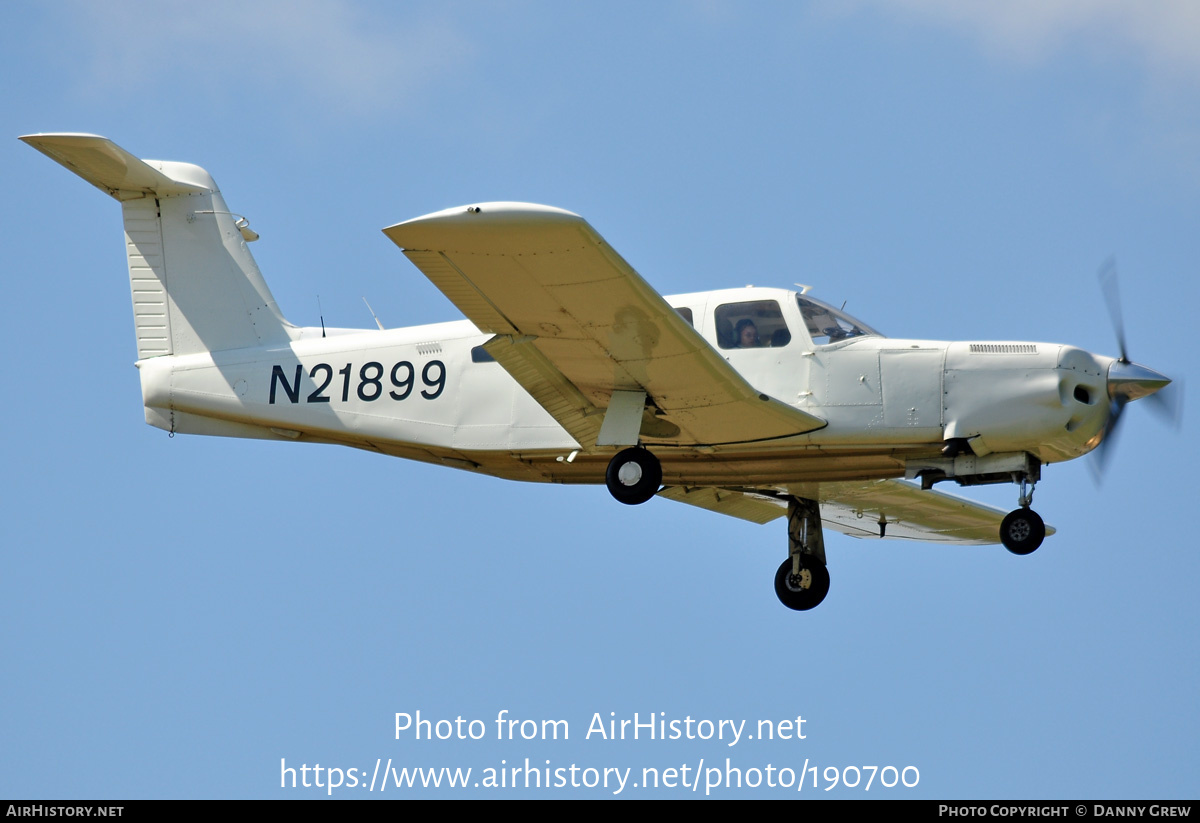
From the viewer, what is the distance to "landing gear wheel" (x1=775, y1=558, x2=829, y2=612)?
16.8 m

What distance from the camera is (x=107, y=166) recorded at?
16500mm

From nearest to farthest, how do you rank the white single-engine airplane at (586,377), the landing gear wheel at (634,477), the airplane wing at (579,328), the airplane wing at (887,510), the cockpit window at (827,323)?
1. the airplane wing at (579,328)
2. the white single-engine airplane at (586,377)
3. the landing gear wheel at (634,477)
4. the cockpit window at (827,323)
5. the airplane wing at (887,510)

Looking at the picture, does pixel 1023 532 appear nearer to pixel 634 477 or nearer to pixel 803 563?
pixel 803 563

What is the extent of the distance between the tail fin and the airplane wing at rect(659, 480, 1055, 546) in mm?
5513

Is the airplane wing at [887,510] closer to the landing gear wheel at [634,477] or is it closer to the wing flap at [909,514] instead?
the wing flap at [909,514]

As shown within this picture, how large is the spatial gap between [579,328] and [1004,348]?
430 cm

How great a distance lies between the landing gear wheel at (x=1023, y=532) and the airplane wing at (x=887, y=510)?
2799 mm

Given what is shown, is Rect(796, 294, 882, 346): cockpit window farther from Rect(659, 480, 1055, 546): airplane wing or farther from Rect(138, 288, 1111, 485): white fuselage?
Rect(659, 480, 1055, 546): airplane wing

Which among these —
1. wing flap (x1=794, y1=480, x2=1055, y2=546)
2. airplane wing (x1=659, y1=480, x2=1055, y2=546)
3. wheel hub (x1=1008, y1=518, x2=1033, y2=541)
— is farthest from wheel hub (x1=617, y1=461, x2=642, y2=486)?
wheel hub (x1=1008, y1=518, x2=1033, y2=541)

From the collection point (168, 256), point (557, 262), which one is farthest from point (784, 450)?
point (168, 256)

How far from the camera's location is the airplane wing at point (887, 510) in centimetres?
1784

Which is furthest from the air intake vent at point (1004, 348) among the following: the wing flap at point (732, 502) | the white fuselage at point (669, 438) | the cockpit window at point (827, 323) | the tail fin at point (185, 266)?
the tail fin at point (185, 266)

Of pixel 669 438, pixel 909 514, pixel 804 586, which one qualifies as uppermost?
pixel 669 438

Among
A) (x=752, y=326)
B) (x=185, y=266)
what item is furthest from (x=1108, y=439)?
(x=185, y=266)
